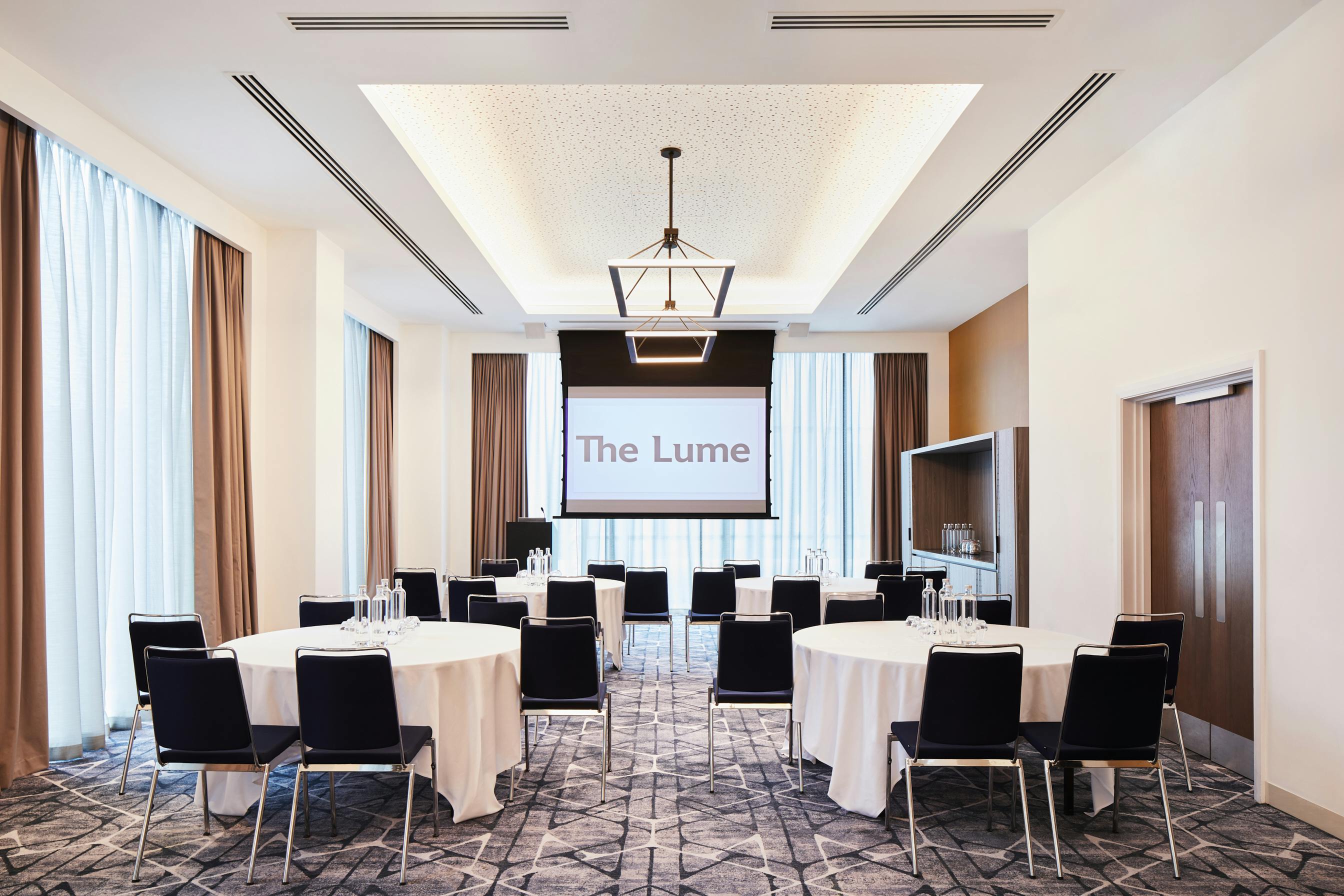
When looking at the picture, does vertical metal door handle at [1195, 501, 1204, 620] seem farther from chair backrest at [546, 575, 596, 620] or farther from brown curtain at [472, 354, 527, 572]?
brown curtain at [472, 354, 527, 572]

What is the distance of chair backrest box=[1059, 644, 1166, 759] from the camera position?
3.32 m

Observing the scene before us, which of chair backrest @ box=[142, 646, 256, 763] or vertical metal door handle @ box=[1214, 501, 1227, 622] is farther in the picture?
vertical metal door handle @ box=[1214, 501, 1227, 622]

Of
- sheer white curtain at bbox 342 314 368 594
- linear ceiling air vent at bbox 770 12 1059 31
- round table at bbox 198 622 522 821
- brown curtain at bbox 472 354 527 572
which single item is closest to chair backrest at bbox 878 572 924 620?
round table at bbox 198 622 522 821

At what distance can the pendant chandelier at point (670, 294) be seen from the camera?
6004 millimetres

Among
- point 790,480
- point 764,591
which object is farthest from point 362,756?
point 790,480

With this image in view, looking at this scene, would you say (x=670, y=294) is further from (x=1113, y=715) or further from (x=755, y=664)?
(x=1113, y=715)

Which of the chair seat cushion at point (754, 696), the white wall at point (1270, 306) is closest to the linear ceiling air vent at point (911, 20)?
the white wall at point (1270, 306)

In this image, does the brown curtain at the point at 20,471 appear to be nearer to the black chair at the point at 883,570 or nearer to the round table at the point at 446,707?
the round table at the point at 446,707

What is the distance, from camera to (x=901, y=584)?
6.48 meters

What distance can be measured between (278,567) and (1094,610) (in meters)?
6.17

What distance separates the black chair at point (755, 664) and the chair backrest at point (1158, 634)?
1.59m

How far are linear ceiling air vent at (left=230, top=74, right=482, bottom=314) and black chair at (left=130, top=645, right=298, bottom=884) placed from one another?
116 inches

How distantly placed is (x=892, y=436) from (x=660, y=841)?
8.37 m

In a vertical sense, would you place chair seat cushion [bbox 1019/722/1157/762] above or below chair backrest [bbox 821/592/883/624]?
below
